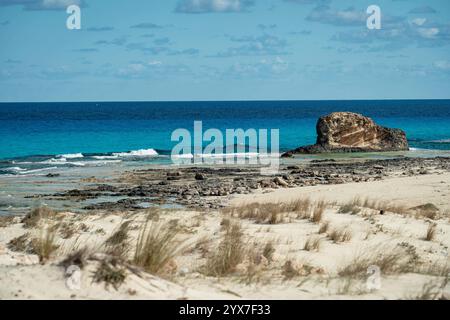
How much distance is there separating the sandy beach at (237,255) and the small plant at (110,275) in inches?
0.4

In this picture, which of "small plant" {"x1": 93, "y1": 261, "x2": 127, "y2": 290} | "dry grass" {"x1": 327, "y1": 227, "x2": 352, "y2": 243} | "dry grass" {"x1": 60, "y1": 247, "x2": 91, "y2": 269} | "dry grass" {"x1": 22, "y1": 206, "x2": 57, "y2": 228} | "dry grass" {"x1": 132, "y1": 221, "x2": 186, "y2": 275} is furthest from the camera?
"dry grass" {"x1": 22, "y1": 206, "x2": 57, "y2": 228}

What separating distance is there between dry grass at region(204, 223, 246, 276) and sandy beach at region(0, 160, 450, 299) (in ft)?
0.07

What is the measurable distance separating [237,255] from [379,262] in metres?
1.93

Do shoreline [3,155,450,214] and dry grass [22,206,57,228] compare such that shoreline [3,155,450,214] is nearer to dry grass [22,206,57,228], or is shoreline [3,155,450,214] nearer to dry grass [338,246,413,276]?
dry grass [22,206,57,228]

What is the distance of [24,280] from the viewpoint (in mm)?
6984

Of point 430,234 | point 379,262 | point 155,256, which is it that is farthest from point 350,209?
point 155,256

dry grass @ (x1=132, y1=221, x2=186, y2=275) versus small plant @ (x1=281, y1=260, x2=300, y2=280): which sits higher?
dry grass @ (x1=132, y1=221, x2=186, y2=275)

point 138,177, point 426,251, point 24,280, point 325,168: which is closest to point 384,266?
point 426,251

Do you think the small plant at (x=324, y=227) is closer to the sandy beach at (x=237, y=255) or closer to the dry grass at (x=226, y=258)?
the sandy beach at (x=237, y=255)

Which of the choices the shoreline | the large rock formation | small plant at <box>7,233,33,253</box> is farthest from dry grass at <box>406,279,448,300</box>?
the large rock formation

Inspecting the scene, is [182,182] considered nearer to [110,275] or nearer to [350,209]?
[350,209]

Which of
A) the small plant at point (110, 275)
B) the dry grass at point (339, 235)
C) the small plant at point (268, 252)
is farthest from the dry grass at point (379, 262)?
the small plant at point (110, 275)

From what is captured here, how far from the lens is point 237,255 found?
8.93 metres

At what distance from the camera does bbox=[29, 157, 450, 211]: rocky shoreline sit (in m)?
20.5
